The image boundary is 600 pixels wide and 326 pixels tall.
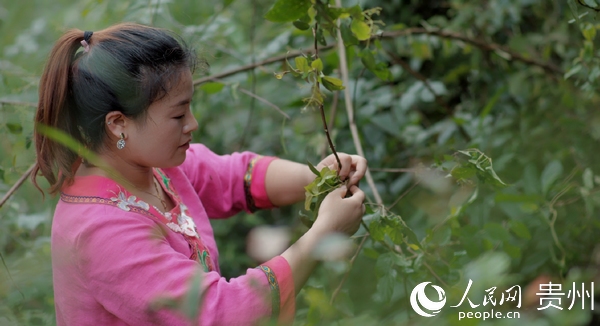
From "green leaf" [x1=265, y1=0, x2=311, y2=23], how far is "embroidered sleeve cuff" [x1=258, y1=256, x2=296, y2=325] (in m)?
0.41

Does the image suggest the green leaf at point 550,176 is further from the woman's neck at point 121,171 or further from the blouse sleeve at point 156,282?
the woman's neck at point 121,171

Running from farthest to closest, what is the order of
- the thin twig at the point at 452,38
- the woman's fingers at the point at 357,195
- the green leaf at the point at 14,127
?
the thin twig at the point at 452,38, the green leaf at the point at 14,127, the woman's fingers at the point at 357,195

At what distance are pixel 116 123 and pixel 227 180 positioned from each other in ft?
1.32

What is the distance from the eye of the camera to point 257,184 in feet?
5.23

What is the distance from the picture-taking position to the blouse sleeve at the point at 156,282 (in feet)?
3.71

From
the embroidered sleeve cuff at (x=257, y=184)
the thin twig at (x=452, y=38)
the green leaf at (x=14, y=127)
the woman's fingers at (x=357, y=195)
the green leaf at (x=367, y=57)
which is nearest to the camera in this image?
the woman's fingers at (x=357, y=195)

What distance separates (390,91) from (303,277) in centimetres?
117

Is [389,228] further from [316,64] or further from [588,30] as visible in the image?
[588,30]

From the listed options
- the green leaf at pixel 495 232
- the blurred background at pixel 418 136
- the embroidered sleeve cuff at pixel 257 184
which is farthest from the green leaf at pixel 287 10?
the green leaf at pixel 495 232

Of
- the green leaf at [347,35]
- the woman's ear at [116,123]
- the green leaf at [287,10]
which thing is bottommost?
the woman's ear at [116,123]

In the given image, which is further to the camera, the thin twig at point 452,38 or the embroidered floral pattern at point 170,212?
the thin twig at point 452,38

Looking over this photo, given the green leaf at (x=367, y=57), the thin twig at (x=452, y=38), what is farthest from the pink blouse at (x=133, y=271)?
the thin twig at (x=452, y=38)

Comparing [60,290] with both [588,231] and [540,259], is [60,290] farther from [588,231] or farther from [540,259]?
[588,231]

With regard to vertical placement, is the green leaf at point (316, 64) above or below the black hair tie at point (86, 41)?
below
